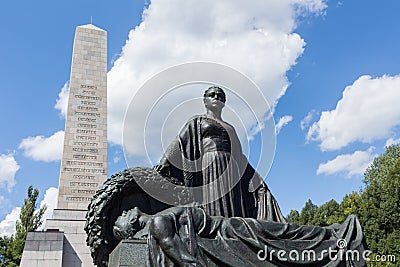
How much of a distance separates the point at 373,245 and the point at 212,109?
68.7 ft

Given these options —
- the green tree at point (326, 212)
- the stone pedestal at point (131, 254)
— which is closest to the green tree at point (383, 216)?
the green tree at point (326, 212)

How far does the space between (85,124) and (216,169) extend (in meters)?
14.8

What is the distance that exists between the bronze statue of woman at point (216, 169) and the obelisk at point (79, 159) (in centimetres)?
1061

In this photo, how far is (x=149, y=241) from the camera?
489 cm

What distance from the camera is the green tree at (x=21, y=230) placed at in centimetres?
2445

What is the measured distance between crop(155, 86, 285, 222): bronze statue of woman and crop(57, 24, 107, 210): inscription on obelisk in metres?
13.1

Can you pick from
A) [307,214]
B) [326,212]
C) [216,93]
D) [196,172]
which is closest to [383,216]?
[326,212]

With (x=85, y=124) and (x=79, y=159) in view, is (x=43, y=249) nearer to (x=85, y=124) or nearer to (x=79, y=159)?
(x=79, y=159)

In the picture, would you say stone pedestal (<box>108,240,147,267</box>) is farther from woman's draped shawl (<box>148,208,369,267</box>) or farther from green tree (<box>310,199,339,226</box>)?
green tree (<box>310,199,339,226</box>)

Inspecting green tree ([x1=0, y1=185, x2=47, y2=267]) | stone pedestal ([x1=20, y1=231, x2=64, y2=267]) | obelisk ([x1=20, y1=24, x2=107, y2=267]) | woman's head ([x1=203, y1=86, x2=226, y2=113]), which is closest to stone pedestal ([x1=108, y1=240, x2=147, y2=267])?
woman's head ([x1=203, y1=86, x2=226, y2=113])

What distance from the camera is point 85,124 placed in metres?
20.0

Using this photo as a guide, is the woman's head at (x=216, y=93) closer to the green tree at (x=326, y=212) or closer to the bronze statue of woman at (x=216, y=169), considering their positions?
the bronze statue of woman at (x=216, y=169)

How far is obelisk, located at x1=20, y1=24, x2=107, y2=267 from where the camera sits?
15.5 meters

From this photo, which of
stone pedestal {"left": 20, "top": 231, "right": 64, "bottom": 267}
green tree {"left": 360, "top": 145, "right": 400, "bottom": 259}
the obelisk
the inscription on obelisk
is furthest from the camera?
green tree {"left": 360, "top": 145, "right": 400, "bottom": 259}
